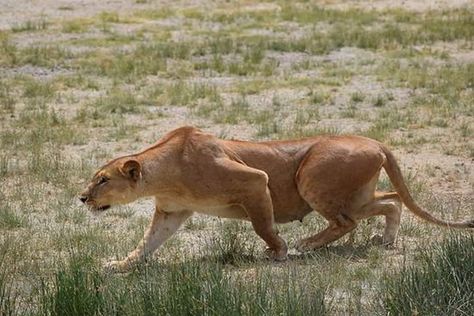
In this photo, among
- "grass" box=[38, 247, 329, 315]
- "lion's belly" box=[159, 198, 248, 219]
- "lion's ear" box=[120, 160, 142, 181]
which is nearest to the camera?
"grass" box=[38, 247, 329, 315]

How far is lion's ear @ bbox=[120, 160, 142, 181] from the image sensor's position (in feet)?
29.8

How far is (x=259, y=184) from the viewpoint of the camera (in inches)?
364

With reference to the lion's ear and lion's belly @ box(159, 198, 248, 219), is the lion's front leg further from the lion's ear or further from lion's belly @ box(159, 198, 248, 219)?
the lion's ear

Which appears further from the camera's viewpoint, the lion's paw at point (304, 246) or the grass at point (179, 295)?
the lion's paw at point (304, 246)

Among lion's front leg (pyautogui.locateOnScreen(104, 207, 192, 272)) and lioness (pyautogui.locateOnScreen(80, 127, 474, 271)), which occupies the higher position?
lioness (pyautogui.locateOnScreen(80, 127, 474, 271))

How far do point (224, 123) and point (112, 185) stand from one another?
6.46 meters

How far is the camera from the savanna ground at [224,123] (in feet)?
24.1

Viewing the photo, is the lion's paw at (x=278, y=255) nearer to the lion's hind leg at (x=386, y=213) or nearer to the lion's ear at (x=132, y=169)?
the lion's hind leg at (x=386, y=213)

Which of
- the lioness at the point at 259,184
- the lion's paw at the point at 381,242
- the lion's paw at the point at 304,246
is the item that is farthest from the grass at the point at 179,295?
the lion's paw at the point at 381,242

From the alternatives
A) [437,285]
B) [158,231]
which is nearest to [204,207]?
[158,231]

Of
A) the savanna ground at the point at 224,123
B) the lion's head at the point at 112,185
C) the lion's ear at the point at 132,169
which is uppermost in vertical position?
the lion's ear at the point at 132,169

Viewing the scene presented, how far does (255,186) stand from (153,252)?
40.2 inches

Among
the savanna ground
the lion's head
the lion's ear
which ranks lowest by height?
the savanna ground

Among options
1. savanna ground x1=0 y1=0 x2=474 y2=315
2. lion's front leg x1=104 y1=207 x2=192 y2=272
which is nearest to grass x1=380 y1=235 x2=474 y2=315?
savanna ground x1=0 y1=0 x2=474 y2=315
